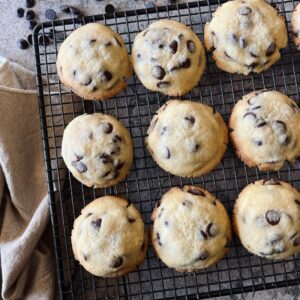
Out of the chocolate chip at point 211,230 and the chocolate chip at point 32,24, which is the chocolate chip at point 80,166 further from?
the chocolate chip at point 32,24

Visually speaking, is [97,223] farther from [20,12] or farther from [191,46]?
[20,12]

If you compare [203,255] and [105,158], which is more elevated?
[105,158]

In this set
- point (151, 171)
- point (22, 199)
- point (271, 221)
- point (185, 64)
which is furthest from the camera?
point (151, 171)

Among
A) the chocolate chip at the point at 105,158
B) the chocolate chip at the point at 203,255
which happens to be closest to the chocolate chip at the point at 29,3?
the chocolate chip at the point at 105,158

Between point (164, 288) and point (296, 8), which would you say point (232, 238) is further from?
point (296, 8)

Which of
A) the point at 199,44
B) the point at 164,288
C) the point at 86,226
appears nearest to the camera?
the point at 86,226

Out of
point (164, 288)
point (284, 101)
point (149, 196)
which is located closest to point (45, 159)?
point (149, 196)

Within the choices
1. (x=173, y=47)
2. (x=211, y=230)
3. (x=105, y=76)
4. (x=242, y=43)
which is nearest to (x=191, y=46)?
(x=173, y=47)
